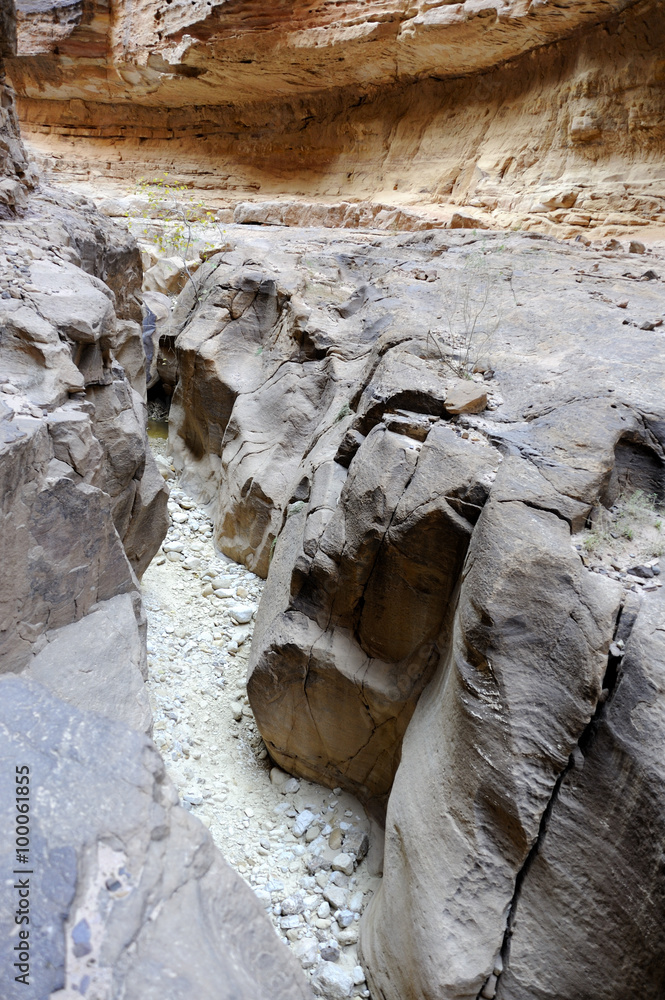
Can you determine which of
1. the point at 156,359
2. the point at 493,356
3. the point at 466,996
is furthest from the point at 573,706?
the point at 156,359

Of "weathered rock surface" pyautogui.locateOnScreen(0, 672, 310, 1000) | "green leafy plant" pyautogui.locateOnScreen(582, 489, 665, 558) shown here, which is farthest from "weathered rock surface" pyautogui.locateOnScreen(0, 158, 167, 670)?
"green leafy plant" pyautogui.locateOnScreen(582, 489, 665, 558)

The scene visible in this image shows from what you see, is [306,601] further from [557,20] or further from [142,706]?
[557,20]

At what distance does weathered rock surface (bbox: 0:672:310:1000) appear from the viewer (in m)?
1.22

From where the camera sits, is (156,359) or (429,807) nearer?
(429,807)

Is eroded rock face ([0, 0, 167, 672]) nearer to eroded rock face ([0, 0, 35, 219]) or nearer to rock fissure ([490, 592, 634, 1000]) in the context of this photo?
eroded rock face ([0, 0, 35, 219])

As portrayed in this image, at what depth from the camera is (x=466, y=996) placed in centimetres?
252

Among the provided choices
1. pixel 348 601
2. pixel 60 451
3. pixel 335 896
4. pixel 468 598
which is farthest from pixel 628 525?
pixel 60 451

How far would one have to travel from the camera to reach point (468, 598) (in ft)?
9.17

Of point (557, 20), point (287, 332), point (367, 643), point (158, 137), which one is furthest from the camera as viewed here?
point (158, 137)

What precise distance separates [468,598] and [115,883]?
1814mm

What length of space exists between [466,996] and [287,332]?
5.23 m

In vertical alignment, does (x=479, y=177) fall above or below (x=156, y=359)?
above

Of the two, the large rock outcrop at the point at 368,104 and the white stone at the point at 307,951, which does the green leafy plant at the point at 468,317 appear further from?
the white stone at the point at 307,951

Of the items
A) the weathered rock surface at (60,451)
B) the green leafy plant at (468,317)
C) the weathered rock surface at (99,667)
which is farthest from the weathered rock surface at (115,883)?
the green leafy plant at (468,317)
